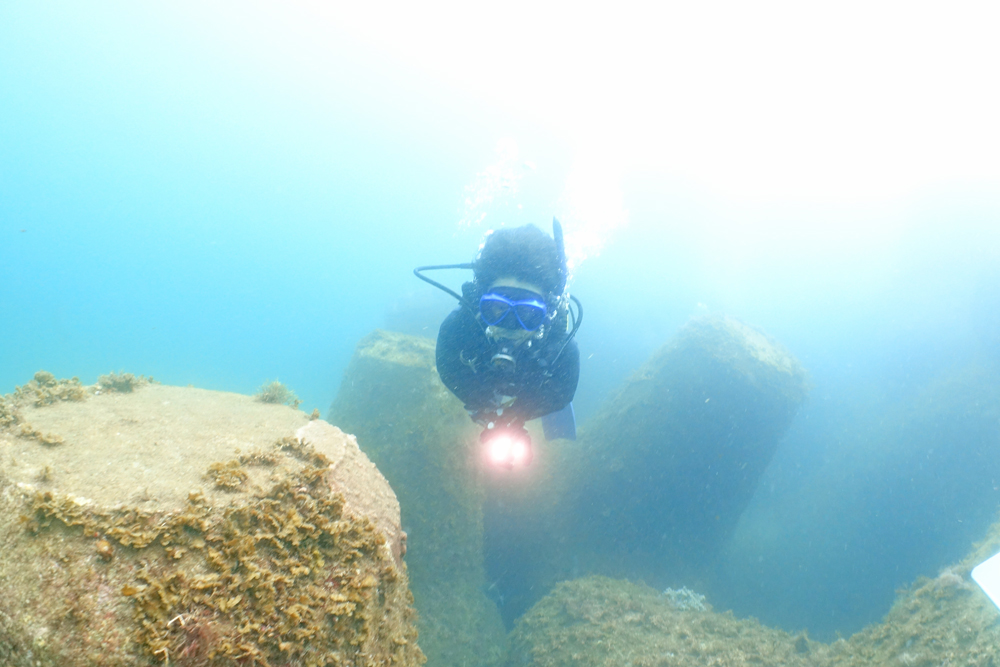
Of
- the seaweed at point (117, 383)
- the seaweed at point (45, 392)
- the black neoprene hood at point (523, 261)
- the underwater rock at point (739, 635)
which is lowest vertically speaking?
the underwater rock at point (739, 635)

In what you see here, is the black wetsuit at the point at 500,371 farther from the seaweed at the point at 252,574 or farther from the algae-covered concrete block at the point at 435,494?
the algae-covered concrete block at the point at 435,494

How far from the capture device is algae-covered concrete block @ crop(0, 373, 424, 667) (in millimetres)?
1536

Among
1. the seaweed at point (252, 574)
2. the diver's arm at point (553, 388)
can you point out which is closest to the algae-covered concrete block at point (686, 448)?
the diver's arm at point (553, 388)

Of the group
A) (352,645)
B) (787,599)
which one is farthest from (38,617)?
(787,599)

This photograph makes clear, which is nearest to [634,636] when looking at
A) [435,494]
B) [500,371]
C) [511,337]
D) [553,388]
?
[435,494]

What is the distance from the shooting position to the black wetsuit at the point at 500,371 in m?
4.56

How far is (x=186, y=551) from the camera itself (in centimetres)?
181

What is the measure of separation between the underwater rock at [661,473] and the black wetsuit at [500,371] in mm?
4628

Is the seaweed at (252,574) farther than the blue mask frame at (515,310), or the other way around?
the blue mask frame at (515,310)

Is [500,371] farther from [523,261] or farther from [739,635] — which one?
[739,635]

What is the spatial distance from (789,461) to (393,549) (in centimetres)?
2119

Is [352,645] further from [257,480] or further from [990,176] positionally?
[990,176]

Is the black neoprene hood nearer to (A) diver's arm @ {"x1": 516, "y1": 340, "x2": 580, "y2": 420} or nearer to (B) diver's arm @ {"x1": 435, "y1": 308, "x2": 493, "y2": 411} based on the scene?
(B) diver's arm @ {"x1": 435, "y1": 308, "x2": 493, "y2": 411}

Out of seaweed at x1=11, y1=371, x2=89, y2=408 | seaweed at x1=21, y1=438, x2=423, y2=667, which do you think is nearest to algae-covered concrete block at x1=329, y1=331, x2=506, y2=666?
seaweed at x1=11, y1=371, x2=89, y2=408
